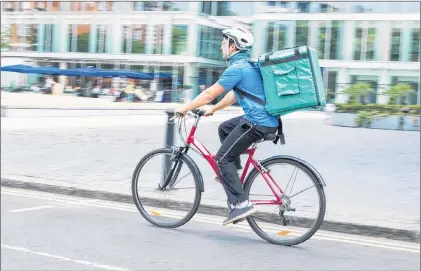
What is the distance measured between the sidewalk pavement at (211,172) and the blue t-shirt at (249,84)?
1.30 m

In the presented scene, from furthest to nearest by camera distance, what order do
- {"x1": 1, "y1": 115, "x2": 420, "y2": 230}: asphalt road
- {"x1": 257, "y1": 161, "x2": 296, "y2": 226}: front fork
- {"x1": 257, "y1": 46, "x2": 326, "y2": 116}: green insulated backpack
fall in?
1. {"x1": 1, "y1": 115, "x2": 420, "y2": 230}: asphalt road
2. {"x1": 257, "y1": 161, "x2": 296, "y2": 226}: front fork
3. {"x1": 257, "y1": 46, "x2": 326, "y2": 116}: green insulated backpack

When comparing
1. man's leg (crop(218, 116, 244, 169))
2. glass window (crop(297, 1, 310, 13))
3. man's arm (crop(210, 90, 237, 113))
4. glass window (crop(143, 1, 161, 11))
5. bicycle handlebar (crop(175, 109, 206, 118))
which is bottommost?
man's leg (crop(218, 116, 244, 169))

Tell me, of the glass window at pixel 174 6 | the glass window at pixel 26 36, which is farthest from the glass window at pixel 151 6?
the glass window at pixel 26 36

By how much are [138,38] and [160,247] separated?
885 centimetres

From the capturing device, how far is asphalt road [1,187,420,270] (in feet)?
15.2

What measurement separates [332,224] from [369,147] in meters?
7.51

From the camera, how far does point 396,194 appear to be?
7.48m

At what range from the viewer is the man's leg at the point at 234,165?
17.1 ft

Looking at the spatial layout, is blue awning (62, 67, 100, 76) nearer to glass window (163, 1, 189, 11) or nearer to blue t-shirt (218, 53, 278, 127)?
glass window (163, 1, 189, 11)

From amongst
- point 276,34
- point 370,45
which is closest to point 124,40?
point 276,34

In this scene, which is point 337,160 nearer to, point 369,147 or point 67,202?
point 369,147

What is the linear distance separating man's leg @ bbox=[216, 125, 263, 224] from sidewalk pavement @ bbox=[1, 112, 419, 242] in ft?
3.47

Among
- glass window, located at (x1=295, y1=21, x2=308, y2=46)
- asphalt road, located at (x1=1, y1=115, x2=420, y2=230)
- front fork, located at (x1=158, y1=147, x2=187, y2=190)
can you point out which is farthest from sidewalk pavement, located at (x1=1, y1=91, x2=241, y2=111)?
glass window, located at (x1=295, y1=21, x2=308, y2=46)

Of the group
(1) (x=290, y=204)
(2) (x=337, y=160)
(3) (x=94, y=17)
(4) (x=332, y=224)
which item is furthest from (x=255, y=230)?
(3) (x=94, y=17)
